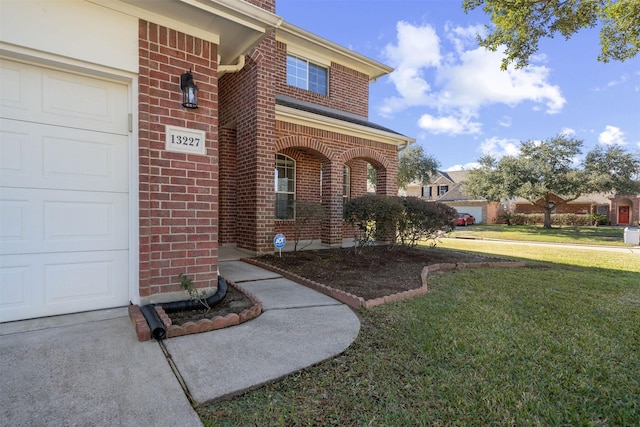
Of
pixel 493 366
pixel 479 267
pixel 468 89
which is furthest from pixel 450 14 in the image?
pixel 468 89

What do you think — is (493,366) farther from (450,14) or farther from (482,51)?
(450,14)

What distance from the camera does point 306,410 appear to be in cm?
202

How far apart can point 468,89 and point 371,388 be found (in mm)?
35483

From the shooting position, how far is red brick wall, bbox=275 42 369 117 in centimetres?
939

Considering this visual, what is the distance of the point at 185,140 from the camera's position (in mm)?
3547

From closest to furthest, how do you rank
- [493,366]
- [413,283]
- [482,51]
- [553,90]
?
[493,366] < [413,283] < [482,51] < [553,90]

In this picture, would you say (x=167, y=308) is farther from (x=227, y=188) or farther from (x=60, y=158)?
(x=227, y=188)

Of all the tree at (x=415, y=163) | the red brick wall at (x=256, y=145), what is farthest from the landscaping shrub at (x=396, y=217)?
the tree at (x=415, y=163)

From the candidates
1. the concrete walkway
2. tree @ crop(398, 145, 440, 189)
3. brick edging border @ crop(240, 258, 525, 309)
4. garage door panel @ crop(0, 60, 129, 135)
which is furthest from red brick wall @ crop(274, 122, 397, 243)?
tree @ crop(398, 145, 440, 189)

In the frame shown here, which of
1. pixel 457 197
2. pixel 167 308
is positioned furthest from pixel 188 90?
pixel 457 197

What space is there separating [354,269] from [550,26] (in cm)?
885

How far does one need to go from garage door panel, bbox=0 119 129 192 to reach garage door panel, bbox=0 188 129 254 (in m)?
0.11

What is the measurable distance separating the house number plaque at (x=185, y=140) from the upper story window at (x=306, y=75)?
6877mm

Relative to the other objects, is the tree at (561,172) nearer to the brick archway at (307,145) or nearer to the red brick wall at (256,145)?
the brick archway at (307,145)
